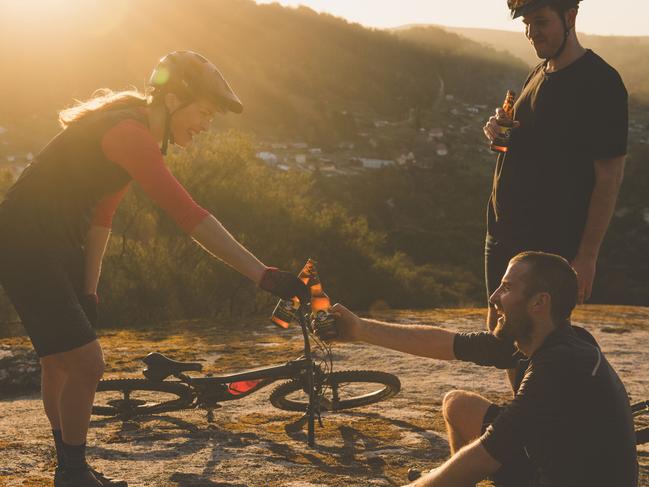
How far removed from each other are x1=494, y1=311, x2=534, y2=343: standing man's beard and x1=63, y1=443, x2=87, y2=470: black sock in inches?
77.4

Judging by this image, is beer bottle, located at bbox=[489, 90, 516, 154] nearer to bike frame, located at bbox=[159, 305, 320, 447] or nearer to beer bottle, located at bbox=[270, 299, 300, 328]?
beer bottle, located at bbox=[270, 299, 300, 328]

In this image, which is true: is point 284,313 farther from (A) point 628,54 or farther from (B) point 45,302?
(A) point 628,54

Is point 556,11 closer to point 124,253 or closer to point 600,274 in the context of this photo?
point 124,253

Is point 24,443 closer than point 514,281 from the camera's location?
No

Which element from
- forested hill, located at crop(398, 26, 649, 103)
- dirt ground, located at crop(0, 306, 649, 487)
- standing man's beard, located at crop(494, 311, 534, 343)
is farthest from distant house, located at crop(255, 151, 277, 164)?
forested hill, located at crop(398, 26, 649, 103)

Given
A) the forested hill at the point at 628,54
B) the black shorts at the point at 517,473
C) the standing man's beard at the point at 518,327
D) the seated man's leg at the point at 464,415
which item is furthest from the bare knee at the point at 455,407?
the forested hill at the point at 628,54

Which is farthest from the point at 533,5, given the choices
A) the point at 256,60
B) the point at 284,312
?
the point at 256,60

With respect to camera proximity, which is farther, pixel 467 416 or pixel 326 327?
pixel 326 327

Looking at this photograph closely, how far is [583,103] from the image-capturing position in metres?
3.61

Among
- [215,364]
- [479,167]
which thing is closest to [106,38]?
[479,167]

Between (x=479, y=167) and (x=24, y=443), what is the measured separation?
9680 cm

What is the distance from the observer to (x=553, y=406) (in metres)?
2.41

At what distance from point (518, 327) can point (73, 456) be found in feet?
6.72

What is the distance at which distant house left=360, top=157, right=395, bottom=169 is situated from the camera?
88.3 meters
